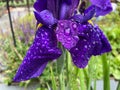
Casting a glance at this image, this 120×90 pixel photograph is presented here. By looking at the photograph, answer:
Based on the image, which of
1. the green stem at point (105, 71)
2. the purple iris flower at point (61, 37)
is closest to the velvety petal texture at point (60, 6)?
the purple iris flower at point (61, 37)

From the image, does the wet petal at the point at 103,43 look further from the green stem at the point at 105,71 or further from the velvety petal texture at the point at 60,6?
the green stem at the point at 105,71

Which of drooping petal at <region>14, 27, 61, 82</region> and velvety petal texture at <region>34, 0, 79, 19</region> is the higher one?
velvety petal texture at <region>34, 0, 79, 19</region>

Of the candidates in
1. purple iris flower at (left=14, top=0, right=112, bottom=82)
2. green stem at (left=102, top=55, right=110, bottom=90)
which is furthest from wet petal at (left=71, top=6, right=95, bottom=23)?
green stem at (left=102, top=55, right=110, bottom=90)

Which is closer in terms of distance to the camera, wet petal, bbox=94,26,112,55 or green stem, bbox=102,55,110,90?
wet petal, bbox=94,26,112,55

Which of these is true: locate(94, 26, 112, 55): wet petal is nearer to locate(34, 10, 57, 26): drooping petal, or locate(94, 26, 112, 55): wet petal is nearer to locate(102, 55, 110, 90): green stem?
locate(34, 10, 57, 26): drooping petal

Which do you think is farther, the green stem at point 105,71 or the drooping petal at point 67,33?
the green stem at point 105,71

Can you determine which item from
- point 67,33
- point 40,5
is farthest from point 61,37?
point 40,5
